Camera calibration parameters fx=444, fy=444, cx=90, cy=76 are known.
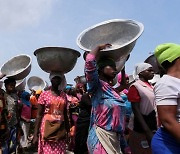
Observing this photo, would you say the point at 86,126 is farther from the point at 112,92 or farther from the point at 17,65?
the point at 17,65

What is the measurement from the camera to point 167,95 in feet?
10.1

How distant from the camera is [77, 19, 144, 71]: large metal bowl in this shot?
4.89 m

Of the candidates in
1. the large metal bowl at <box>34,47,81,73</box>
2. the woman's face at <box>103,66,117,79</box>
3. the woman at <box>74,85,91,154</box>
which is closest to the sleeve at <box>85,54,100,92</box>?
the woman's face at <box>103,66,117,79</box>

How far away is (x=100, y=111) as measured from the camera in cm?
454

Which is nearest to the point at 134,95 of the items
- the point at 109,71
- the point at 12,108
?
the point at 109,71

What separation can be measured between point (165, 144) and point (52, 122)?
11.6 ft

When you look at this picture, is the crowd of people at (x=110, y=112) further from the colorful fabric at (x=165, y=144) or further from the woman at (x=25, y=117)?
the woman at (x=25, y=117)

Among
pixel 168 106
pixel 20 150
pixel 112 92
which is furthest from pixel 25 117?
pixel 168 106

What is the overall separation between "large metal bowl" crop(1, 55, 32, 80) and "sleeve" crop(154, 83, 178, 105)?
459 cm

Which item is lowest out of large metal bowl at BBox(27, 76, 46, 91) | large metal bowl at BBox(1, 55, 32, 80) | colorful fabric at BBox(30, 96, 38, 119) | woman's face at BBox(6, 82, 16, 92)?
large metal bowl at BBox(27, 76, 46, 91)

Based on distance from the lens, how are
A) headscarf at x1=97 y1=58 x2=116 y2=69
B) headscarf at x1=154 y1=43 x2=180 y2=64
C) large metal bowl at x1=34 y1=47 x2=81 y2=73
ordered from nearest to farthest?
headscarf at x1=154 y1=43 x2=180 y2=64
headscarf at x1=97 y1=58 x2=116 y2=69
large metal bowl at x1=34 y1=47 x2=81 y2=73

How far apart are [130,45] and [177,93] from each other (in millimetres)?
1691

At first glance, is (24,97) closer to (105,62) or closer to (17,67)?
(17,67)

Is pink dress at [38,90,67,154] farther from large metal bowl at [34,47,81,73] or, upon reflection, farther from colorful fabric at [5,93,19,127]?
colorful fabric at [5,93,19,127]
